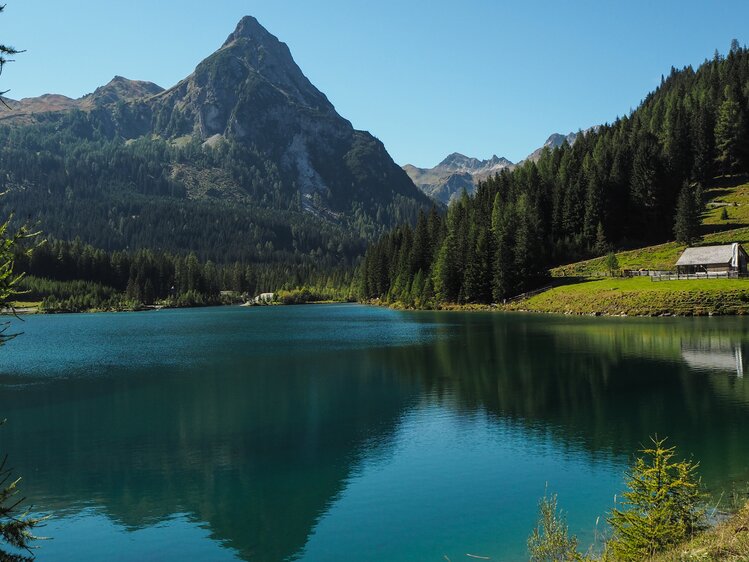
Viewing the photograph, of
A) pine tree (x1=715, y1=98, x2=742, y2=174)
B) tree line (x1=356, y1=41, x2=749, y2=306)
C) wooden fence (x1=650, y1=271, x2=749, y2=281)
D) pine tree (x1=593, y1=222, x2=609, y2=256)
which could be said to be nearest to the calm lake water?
wooden fence (x1=650, y1=271, x2=749, y2=281)

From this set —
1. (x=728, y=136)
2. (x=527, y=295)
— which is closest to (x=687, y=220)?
(x=527, y=295)

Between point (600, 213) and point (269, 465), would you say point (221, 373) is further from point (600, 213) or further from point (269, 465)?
point (600, 213)

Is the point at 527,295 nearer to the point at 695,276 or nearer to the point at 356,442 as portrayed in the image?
the point at 695,276

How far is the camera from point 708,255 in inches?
4321

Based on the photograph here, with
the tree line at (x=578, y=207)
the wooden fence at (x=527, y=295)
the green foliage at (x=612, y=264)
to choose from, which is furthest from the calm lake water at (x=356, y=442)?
the tree line at (x=578, y=207)

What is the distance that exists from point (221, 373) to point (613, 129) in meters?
179

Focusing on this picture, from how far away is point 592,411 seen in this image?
36.2 metres

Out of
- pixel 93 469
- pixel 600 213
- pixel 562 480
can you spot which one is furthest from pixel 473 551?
pixel 600 213

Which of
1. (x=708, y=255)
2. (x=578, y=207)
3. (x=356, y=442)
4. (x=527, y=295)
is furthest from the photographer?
(x=578, y=207)

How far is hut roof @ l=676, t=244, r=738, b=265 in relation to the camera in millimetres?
107812

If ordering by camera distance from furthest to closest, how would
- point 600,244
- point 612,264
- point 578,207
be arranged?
point 578,207 → point 600,244 → point 612,264

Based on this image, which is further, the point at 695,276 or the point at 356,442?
the point at 695,276

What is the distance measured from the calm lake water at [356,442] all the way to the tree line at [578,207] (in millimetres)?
72047

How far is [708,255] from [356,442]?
10220 cm
